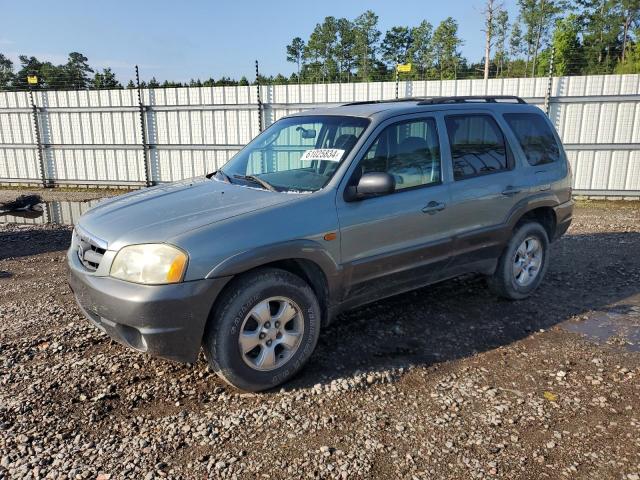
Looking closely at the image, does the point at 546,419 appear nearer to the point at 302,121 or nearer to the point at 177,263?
the point at 177,263

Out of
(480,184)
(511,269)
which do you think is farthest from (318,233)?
(511,269)

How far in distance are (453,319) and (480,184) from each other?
129cm

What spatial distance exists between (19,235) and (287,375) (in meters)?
6.72

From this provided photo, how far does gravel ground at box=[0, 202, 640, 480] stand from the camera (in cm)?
277

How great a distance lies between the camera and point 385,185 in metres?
3.58

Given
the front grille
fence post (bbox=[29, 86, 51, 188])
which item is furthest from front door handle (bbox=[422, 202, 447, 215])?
fence post (bbox=[29, 86, 51, 188])

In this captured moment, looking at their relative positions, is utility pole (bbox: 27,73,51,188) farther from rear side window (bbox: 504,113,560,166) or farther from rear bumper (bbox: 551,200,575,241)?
rear bumper (bbox: 551,200,575,241)

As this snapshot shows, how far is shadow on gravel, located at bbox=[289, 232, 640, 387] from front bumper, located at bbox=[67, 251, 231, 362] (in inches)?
37.6

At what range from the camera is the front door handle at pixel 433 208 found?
13.5 feet

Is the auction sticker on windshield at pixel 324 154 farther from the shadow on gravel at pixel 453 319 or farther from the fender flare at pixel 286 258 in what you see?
the shadow on gravel at pixel 453 319

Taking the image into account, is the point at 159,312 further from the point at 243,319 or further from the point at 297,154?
the point at 297,154

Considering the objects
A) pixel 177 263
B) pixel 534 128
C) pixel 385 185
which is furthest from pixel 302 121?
pixel 534 128

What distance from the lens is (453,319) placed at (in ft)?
15.6

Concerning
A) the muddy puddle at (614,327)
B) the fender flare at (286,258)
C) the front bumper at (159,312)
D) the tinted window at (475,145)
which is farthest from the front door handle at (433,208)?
the front bumper at (159,312)
